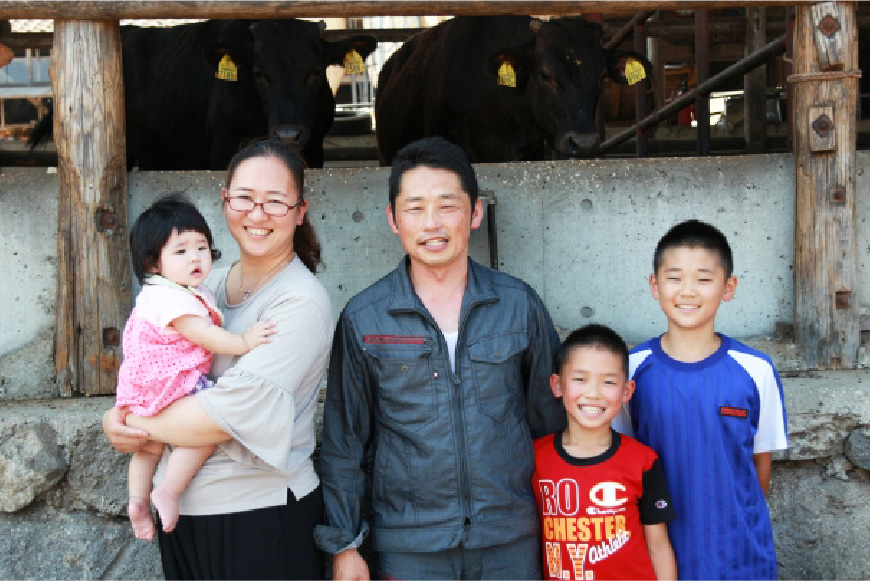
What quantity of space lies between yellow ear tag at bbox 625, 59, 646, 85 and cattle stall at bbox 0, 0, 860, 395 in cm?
247

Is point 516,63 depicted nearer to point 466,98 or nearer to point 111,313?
point 466,98

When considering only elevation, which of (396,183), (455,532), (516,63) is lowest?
(455,532)

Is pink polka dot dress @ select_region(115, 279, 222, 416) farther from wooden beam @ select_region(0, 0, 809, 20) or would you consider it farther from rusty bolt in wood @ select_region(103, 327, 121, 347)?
wooden beam @ select_region(0, 0, 809, 20)

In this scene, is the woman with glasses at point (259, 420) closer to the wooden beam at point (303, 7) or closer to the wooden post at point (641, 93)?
the wooden beam at point (303, 7)

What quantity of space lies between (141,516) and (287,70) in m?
3.75

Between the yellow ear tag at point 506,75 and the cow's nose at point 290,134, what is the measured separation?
1.35 meters

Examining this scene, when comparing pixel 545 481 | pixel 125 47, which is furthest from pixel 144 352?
pixel 125 47

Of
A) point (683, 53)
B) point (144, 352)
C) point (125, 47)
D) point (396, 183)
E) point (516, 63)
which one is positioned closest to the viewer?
point (144, 352)

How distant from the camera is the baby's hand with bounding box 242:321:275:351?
218cm

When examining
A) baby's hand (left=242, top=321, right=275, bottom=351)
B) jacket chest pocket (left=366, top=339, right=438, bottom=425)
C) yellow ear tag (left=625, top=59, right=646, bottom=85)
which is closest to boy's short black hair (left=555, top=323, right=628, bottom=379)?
jacket chest pocket (left=366, top=339, right=438, bottom=425)

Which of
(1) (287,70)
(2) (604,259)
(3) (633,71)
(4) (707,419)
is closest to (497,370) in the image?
(4) (707,419)

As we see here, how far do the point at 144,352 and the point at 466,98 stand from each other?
14.2ft

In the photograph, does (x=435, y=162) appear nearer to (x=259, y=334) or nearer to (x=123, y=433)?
(x=259, y=334)

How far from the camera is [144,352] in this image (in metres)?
2.24
